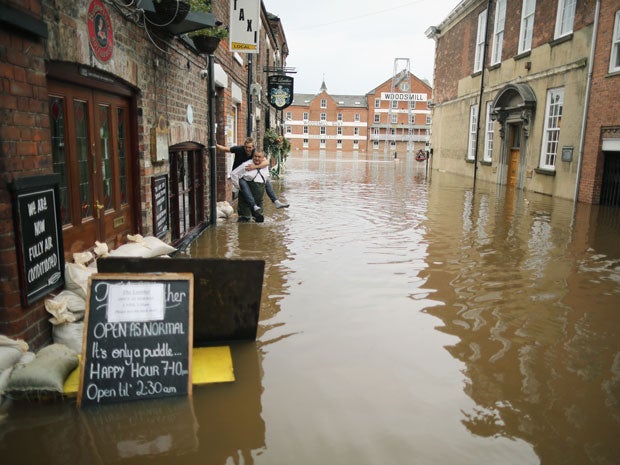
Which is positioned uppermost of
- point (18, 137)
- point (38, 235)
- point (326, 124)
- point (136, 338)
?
point (326, 124)

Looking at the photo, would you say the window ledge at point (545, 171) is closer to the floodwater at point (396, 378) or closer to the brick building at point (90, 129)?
the floodwater at point (396, 378)

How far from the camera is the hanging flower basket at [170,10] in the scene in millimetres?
5434

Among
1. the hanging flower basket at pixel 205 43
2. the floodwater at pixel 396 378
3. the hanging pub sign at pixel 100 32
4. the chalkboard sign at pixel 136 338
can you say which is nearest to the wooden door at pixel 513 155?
the floodwater at pixel 396 378

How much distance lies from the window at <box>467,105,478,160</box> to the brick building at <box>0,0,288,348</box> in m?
17.6

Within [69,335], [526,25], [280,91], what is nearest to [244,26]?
[69,335]

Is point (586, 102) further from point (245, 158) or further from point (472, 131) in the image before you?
point (245, 158)

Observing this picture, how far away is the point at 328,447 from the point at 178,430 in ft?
2.94

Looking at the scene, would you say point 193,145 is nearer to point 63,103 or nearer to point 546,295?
point 63,103

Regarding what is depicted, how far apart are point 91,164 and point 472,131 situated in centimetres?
2170

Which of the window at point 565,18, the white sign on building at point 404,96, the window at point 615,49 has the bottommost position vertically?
the window at point 615,49

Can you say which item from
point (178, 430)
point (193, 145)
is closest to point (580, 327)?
point (178, 430)

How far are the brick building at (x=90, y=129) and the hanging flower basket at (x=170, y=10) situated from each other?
73mm

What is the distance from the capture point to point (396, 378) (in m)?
3.62

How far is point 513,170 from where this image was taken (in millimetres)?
19250
